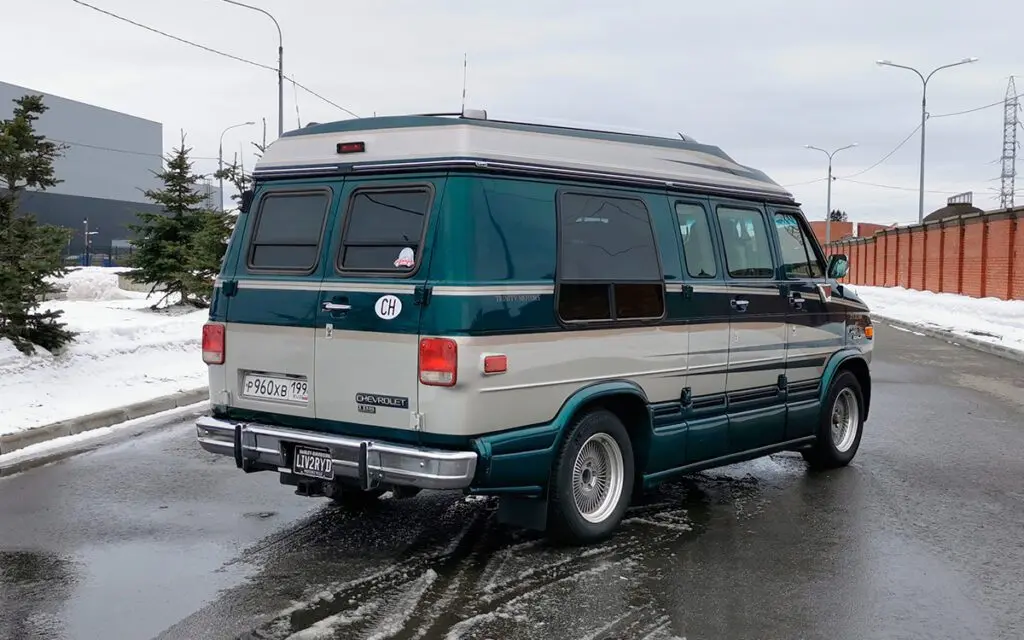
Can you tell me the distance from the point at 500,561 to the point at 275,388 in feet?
5.37

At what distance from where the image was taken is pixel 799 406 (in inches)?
294

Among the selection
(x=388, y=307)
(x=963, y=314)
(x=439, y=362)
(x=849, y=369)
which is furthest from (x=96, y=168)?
(x=439, y=362)

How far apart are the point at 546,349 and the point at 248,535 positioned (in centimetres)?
222

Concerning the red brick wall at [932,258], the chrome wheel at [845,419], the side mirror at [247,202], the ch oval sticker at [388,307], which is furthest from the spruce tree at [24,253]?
the red brick wall at [932,258]

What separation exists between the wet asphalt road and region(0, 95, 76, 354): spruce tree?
12.9ft

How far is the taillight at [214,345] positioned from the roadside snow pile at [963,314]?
17.5 m

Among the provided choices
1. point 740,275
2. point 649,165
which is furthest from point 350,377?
point 740,275

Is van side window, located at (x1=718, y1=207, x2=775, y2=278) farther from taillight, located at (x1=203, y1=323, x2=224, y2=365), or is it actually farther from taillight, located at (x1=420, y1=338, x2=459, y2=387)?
taillight, located at (x1=203, y1=323, x2=224, y2=365)

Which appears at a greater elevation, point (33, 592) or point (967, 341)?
point (967, 341)

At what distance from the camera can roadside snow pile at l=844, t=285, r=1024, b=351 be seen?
22.8m

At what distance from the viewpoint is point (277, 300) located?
18.5 ft

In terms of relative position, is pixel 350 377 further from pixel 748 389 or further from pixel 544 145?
pixel 748 389

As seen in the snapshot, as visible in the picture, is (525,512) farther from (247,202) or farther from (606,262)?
(247,202)

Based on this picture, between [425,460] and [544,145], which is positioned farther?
[544,145]
